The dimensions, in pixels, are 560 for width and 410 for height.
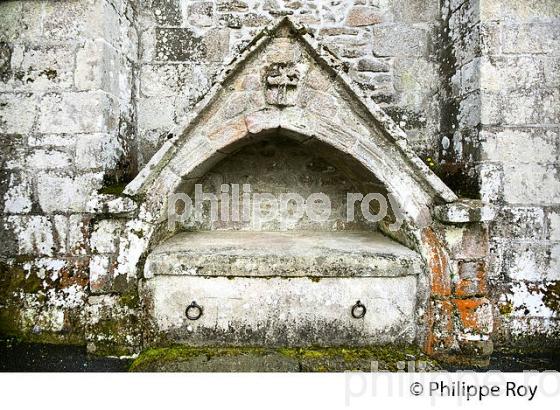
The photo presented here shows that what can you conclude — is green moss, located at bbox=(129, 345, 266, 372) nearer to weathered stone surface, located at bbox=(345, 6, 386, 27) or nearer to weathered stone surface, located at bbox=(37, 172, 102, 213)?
weathered stone surface, located at bbox=(37, 172, 102, 213)

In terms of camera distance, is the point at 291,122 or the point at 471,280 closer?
the point at 471,280

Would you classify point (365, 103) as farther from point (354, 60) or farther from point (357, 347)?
point (357, 347)

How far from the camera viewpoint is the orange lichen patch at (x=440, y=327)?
9.20ft

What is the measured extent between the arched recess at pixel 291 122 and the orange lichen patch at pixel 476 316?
493 millimetres

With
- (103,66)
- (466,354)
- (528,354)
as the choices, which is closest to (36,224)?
(103,66)

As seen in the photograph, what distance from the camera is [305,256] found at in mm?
2824

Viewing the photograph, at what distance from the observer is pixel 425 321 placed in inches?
113

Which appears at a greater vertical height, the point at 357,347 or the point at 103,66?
the point at 103,66

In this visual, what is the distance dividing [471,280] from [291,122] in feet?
5.55

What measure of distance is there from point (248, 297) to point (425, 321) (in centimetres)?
126

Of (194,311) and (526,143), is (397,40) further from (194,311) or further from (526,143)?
(194,311)

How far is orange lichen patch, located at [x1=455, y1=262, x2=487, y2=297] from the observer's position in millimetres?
2809

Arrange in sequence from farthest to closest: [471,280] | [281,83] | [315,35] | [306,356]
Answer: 1. [315,35]
2. [281,83]
3. [471,280]
4. [306,356]

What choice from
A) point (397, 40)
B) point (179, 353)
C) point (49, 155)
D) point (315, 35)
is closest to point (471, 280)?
point (179, 353)
